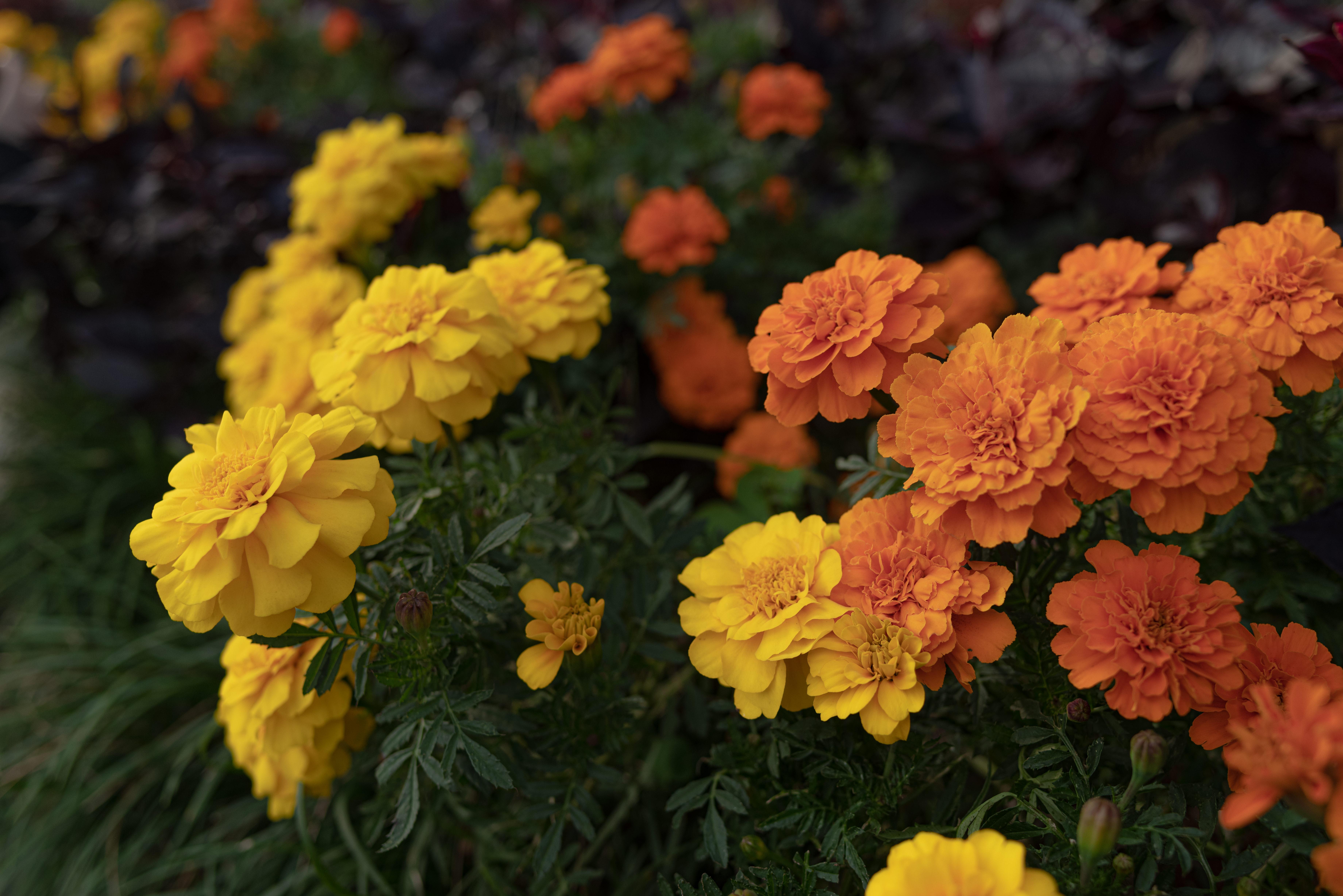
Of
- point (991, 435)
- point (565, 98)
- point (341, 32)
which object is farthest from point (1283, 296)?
point (341, 32)

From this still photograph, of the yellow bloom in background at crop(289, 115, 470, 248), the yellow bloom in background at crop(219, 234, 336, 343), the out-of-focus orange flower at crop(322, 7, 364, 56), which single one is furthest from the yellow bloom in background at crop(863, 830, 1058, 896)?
the out-of-focus orange flower at crop(322, 7, 364, 56)

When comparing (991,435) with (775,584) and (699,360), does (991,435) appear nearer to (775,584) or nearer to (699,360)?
(775,584)

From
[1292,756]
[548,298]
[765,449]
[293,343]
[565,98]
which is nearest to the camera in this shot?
[1292,756]

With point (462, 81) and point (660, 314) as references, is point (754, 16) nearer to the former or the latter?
point (462, 81)

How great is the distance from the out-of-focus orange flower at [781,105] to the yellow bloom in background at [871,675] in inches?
49.6

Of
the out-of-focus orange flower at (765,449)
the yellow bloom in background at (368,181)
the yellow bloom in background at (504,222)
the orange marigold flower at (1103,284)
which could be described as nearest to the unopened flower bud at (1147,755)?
the orange marigold flower at (1103,284)

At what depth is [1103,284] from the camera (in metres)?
0.90

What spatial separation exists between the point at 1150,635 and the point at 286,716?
0.87 m

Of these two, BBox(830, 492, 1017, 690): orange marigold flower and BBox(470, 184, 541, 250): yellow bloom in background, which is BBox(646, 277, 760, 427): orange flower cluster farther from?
BBox(830, 492, 1017, 690): orange marigold flower

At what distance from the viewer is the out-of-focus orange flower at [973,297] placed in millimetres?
1573

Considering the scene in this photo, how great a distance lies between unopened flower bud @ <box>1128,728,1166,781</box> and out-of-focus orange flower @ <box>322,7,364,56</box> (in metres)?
3.04

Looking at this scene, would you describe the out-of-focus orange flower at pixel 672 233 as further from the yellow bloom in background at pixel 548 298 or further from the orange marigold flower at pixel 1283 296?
the orange marigold flower at pixel 1283 296

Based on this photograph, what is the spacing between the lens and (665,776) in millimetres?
1137

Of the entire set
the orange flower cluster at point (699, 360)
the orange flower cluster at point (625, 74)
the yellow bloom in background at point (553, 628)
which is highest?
the orange flower cluster at point (625, 74)
